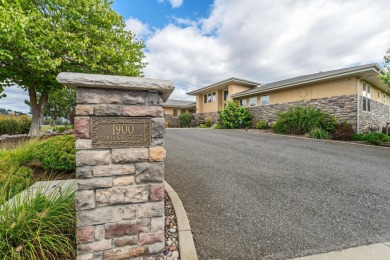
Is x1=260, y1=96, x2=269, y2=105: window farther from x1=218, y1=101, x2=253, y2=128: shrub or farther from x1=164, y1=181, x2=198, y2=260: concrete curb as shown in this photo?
x1=164, y1=181, x2=198, y2=260: concrete curb

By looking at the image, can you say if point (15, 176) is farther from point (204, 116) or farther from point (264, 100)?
point (204, 116)

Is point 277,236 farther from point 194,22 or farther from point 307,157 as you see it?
point 194,22

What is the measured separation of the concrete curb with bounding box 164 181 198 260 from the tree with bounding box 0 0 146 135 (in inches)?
268

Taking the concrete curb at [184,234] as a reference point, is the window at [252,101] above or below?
above

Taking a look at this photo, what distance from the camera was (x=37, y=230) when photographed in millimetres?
1822

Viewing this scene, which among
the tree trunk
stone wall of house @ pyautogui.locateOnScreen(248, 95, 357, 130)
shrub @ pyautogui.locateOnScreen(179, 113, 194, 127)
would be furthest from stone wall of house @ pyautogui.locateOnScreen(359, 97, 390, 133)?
the tree trunk

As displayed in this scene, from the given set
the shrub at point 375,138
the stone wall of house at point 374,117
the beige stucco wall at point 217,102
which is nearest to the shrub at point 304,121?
the stone wall of house at point 374,117

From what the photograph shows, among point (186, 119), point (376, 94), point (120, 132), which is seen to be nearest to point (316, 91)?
point (376, 94)

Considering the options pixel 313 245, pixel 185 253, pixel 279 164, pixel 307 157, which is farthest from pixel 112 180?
pixel 307 157

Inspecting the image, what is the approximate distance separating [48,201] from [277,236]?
290cm

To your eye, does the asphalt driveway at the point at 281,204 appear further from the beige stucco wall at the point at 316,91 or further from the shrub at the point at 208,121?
the shrub at the point at 208,121

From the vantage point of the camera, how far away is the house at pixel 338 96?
34.8ft

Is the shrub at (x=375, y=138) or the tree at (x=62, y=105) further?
the tree at (x=62, y=105)

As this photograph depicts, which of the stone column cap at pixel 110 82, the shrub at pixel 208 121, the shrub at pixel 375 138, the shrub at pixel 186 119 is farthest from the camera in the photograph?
the shrub at pixel 186 119
